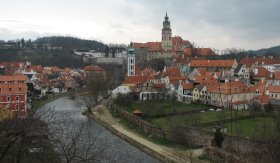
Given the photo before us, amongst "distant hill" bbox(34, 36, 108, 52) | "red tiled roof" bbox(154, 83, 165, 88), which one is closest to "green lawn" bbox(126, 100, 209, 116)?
"red tiled roof" bbox(154, 83, 165, 88)

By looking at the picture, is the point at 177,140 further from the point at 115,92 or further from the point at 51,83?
the point at 51,83

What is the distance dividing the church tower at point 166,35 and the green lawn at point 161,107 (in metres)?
32.4

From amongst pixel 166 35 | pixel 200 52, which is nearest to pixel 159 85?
pixel 200 52

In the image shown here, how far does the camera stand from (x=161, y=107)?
2630 centimetres

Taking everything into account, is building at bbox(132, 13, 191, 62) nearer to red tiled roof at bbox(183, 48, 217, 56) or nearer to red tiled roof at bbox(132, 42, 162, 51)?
red tiled roof at bbox(132, 42, 162, 51)

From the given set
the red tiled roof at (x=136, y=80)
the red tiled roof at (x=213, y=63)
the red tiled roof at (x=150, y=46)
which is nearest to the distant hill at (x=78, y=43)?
the red tiled roof at (x=150, y=46)

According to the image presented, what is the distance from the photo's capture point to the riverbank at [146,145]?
15062mm

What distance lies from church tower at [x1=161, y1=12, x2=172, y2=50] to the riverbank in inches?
1426

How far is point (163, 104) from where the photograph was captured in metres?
28.2

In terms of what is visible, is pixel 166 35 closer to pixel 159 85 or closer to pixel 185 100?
pixel 159 85

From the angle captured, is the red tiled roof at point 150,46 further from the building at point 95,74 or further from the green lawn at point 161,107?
the green lawn at point 161,107

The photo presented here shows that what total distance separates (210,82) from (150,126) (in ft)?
38.7

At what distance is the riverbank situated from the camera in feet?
49.4

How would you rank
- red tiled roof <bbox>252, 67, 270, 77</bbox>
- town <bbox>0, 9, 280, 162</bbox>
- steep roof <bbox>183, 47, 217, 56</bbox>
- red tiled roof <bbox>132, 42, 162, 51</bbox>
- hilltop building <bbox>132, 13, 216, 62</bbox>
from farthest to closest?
red tiled roof <bbox>132, 42, 162, 51</bbox>, hilltop building <bbox>132, 13, 216, 62</bbox>, steep roof <bbox>183, 47, 217, 56</bbox>, red tiled roof <bbox>252, 67, 270, 77</bbox>, town <bbox>0, 9, 280, 162</bbox>
